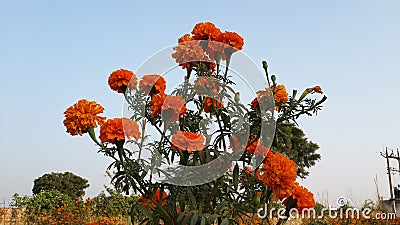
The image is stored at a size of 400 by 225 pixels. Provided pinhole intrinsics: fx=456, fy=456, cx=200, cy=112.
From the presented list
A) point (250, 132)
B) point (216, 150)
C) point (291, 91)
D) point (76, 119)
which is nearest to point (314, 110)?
point (291, 91)

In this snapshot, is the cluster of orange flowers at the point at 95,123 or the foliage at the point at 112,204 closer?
the cluster of orange flowers at the point at 95,123

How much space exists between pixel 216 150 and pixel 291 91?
473 mm

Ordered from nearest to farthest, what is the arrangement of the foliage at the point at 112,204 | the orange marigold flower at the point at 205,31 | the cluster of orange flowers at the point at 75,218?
the orange marigold flower at the point at 205,31, the cluster of orange flowers at the point at 75,218, the foliage at the point at 112,204

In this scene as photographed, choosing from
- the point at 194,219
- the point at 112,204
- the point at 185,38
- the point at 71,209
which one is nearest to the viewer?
the point at 194,219

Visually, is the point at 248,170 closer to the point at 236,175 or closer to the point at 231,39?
the point at 236,175

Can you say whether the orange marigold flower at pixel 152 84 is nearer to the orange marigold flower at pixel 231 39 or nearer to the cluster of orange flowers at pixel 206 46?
the cluster of orange flowers at pixel 206 46

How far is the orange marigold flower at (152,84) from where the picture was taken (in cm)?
235

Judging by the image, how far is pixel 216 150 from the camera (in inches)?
89.1

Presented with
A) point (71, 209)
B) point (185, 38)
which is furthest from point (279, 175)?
point (71, 209)

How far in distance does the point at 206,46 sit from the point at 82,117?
0.73 m

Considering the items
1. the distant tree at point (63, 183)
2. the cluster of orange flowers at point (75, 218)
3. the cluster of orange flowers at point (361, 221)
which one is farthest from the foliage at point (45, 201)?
the distant tree at point (63, 183)

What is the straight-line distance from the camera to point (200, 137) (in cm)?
214

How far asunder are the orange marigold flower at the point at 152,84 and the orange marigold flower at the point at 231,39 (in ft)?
1.24

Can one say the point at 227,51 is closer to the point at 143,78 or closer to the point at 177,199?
the point at 143,78
